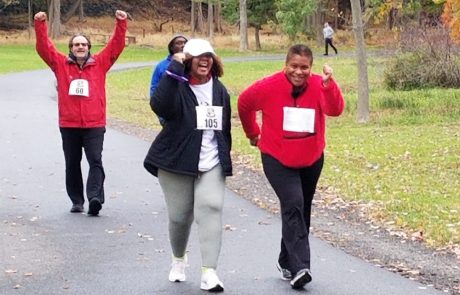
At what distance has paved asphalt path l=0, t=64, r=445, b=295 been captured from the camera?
709 cm

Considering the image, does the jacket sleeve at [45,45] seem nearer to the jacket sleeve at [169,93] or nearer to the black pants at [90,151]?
the black pants at [90,151]

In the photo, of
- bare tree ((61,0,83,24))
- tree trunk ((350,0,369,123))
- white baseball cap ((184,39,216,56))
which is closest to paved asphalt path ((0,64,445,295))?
white baseball cap ((184,39,216,56))

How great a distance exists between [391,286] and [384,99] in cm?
1720

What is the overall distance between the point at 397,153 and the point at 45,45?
285 inches

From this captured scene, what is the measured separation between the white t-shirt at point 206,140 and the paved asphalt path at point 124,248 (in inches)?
35.4

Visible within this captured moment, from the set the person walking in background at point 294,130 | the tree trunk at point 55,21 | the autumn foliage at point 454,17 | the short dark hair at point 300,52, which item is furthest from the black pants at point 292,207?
the tree trunk at point 55,21

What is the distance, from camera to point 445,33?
27.3 metres

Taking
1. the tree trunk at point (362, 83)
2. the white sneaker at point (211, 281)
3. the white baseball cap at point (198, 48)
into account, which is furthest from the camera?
the tree trunk at point (362, 83)

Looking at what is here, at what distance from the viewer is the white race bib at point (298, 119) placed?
6.87m

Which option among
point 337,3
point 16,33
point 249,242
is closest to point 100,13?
point 16,33

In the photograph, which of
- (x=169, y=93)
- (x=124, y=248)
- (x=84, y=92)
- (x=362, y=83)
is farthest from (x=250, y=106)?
(x=362, y=83)

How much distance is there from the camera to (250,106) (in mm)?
7020

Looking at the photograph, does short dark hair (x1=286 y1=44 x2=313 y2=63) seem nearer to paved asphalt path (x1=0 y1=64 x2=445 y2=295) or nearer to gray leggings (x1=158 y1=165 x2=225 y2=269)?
gray leggings (x1=158 y1=165 x2=225 y2=269)

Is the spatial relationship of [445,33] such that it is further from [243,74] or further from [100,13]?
[100,13]
